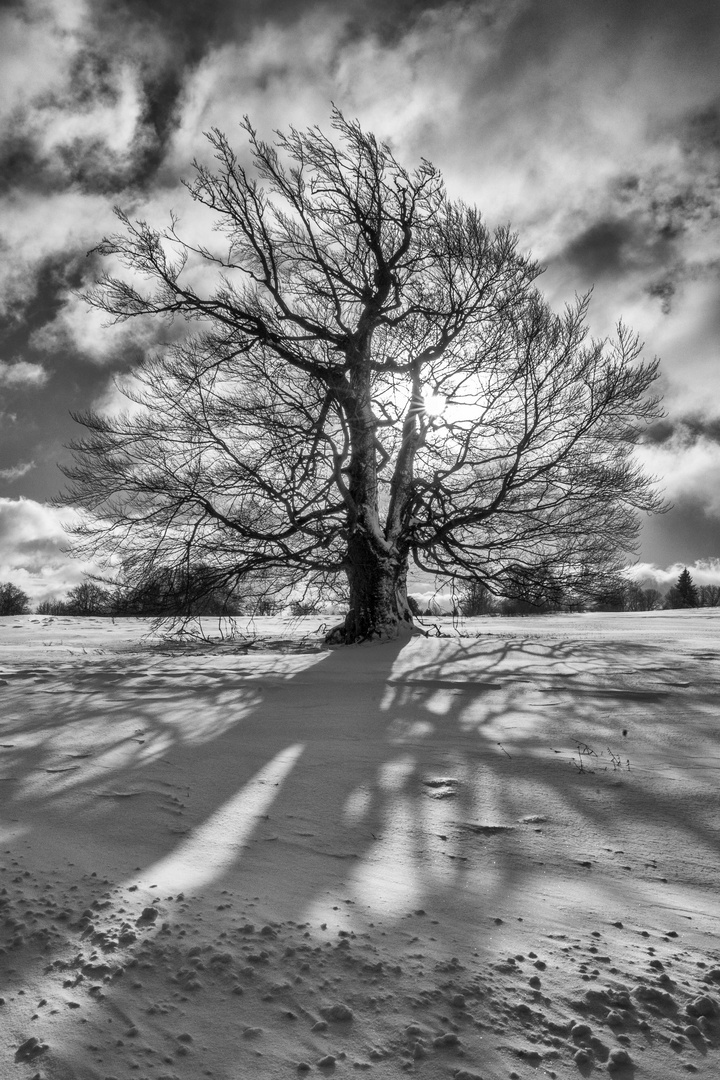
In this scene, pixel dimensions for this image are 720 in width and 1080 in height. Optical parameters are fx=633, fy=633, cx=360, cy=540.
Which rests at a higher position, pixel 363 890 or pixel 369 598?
pixel 369 598

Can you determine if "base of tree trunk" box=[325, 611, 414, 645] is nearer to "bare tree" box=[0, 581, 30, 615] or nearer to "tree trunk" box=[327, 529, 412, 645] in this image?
"tree trunk" box=[327, 529, 412, 645]

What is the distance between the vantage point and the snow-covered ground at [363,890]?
3.89 ft

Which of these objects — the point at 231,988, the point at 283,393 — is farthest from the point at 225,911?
the point at 283,393

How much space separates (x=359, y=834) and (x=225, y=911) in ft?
2.09

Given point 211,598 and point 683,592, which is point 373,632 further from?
point 683,592

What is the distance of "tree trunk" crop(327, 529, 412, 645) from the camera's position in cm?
798

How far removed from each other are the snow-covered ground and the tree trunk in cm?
403

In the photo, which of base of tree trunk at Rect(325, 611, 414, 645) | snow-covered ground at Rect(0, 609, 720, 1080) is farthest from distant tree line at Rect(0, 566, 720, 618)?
snow-covered ground at Rect(0, 609, 720, 1080)

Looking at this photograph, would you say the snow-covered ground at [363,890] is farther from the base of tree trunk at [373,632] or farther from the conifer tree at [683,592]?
the conifer tree at [683,592]

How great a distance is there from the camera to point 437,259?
743 cm

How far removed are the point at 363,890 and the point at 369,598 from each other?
628 centimetres

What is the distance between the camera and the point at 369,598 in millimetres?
8039

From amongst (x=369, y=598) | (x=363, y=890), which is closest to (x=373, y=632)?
(x=369, y=598)

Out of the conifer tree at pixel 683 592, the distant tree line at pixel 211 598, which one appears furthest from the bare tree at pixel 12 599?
the conifer tree at pixel 683 592
